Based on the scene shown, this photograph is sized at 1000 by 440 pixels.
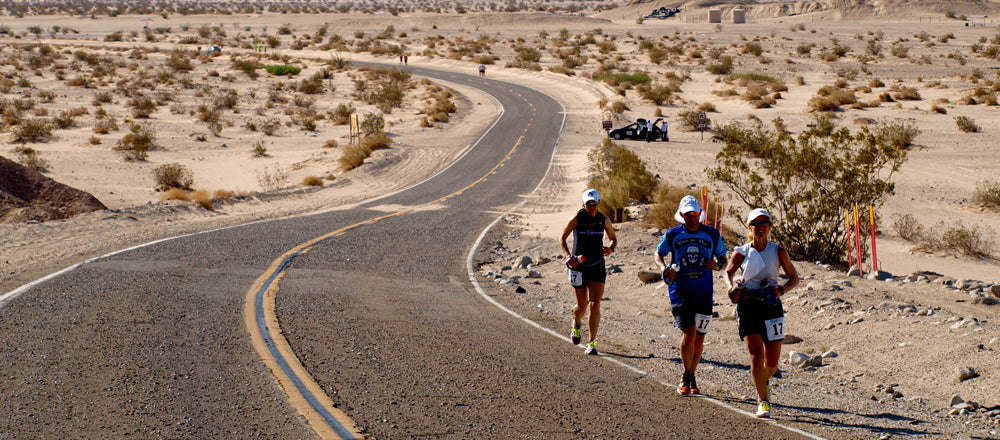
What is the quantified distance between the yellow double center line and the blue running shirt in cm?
333

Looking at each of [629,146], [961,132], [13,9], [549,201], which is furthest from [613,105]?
[13,9]

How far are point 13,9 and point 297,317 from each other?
17505cm

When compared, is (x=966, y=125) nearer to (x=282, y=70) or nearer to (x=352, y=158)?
(x=352, y=158)

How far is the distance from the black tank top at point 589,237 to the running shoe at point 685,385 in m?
2.03

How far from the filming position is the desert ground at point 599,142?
9234 mm

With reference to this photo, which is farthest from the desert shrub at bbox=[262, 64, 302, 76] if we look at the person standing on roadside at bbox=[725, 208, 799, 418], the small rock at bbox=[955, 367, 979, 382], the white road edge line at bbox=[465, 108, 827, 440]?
the small rock at bbox=[955, 367, 979, 382]

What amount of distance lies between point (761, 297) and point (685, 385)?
1.31 meters

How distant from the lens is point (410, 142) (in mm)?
41031

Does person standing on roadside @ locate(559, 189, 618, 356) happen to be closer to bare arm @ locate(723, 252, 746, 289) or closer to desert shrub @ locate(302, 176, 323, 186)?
bare arm @ locate(723, 252, 746, 289)

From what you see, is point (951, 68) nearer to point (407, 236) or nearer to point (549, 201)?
point (549, 201)

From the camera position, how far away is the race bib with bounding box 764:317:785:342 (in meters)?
7.11

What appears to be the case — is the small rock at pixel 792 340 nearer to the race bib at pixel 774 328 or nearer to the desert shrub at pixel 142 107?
the race bib at pixel 774 328

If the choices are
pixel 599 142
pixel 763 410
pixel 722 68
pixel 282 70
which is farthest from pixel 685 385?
pixel 282 70

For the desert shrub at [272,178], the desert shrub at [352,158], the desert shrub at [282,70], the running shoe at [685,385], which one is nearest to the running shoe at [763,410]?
the running shoe at [685,385]
